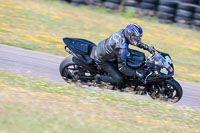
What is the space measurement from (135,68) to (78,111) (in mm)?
2007

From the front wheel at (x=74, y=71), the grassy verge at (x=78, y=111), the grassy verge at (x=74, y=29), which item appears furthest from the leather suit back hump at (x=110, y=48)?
the grassy verge at (x=74, y=29)

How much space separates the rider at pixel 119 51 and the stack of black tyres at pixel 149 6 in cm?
961

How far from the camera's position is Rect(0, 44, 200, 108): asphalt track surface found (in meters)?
7.39

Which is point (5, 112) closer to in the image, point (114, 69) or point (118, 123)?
point (118, 123)

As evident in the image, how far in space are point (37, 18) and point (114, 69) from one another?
7.45 m

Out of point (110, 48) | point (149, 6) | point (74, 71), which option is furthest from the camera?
point (149, 6)

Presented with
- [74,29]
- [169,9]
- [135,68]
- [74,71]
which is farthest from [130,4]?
[135,68]

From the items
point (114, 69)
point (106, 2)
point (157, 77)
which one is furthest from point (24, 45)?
point (106, 2)

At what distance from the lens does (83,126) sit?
180 inches

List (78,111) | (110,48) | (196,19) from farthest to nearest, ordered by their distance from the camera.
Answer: (196,19)
(110,48)
(78,111)

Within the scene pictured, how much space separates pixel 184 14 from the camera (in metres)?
15.2

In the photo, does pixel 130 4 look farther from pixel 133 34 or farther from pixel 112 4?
pixel 133 34

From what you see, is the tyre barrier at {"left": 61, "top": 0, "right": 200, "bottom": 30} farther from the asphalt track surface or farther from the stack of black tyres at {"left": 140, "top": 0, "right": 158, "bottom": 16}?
the asphalt track surface

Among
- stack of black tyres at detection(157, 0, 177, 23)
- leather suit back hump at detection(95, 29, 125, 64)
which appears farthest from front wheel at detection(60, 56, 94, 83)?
stack of black tyres at detection(157, 0, 177, 23)
